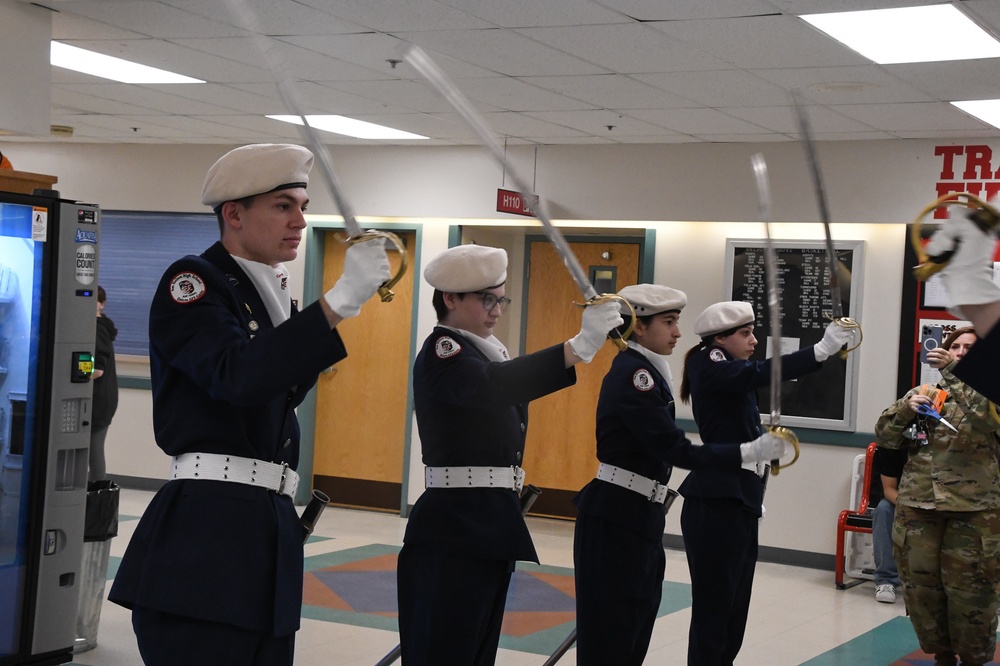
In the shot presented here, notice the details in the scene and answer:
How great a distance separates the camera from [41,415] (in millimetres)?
4328

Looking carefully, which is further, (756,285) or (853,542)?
(756,285)

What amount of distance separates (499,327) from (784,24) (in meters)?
4.65

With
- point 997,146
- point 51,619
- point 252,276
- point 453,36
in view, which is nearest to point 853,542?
point 997,146

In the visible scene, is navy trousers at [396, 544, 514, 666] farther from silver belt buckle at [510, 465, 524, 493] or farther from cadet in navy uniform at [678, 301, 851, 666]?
cadet in navy uniform at [678, 301, 851, 666]

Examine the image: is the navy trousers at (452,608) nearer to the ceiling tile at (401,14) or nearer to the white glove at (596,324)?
the white glove at (596,324)

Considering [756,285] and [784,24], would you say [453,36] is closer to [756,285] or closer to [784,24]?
[784,24]

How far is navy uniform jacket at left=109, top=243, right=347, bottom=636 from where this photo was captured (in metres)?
2.08

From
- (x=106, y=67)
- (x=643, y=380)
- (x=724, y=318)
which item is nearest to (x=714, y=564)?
(x=643, y=380)

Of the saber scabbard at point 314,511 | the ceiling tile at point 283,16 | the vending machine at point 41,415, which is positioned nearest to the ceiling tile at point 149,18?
the ceiling tile at point 283,16

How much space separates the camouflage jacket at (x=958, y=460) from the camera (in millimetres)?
4801

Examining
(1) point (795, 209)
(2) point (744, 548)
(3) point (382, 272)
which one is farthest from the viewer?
(1) point (795, 209)

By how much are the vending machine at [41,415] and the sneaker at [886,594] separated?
15.1 ft

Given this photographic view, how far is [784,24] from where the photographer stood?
15.8ft

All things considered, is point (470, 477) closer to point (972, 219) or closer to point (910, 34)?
point (972, 219)
